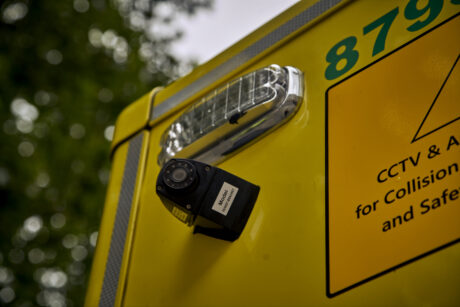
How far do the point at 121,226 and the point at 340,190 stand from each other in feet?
2.26

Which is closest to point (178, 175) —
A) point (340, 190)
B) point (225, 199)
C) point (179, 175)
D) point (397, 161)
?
point (179, 175)

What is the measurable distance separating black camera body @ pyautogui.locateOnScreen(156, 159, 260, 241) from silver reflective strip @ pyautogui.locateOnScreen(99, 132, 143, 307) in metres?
0.37

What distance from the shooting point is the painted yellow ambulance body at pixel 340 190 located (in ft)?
2.80

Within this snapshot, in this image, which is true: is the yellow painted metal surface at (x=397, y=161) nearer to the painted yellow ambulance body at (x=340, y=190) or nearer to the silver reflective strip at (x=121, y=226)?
the painted yellow ambulance body at (x=340, y=190)

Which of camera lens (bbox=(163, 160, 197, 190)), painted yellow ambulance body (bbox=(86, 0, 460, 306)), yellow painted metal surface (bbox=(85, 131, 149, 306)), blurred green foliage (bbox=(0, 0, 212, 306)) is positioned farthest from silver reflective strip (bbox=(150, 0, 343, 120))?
blurred green foliage (bbox=(0, 0, 212, 306))

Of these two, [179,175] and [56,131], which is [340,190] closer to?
[179,175]

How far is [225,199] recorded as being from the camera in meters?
1.10

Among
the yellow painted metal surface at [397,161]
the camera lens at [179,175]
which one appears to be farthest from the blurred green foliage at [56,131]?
the yellow painted metal surface at [397,161]

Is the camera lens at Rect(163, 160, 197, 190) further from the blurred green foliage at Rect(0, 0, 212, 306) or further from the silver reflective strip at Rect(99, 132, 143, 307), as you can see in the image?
the blurred green foliage at Rect(0, 0, 212, 306)

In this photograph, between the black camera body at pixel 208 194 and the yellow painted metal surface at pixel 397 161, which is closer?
the yellow painted metal surface at pixel 397 161

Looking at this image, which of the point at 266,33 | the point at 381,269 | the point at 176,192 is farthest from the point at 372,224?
the point at 266,33

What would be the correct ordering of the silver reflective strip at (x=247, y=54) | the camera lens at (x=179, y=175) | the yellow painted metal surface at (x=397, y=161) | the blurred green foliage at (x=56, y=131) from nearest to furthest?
the yellow painted metal surface at (x=397, y=161) < the camera lens at (x=179, y=175) < the silver reflective strip at (x=247, y=54) < the blurred green foliage at (x=56, y=131)

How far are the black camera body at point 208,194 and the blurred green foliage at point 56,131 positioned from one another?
127 inches

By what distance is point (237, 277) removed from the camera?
108 centimetres
